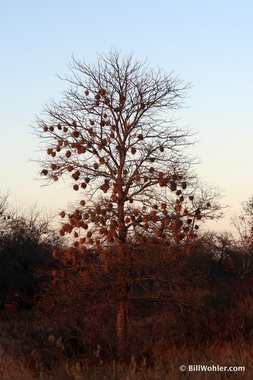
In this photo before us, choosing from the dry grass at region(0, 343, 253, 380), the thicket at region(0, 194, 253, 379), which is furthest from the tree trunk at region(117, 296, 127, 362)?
the dry grass at region(0, 343, 253, 380)

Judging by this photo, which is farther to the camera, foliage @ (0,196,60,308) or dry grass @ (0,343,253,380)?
foliage @ (0,196,60,308)

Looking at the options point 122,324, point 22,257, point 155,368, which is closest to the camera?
point 155,368

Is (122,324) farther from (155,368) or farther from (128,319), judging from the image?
(155,368)

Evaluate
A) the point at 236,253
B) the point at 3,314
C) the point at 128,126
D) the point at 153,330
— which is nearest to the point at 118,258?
the point at 153,330

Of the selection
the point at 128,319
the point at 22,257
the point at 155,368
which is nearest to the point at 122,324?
the point at 128,319

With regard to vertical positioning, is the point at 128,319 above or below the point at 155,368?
above

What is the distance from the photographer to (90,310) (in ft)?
44.1

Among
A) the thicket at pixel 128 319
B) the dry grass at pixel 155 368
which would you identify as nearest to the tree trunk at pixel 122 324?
the thicket at pixel 128 319

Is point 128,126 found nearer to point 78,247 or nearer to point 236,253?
point 78,247

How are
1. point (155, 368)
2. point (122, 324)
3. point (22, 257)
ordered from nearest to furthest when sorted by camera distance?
1. point (155, 368)
2. point (122, 324)
3. point (22, 257)

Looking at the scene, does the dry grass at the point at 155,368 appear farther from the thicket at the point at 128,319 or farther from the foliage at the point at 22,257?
the foliage at the point at 22,257

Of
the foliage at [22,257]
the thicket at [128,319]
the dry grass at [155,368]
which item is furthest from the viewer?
the foliage at [22,257]

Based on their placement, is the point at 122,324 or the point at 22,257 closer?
the point at 122,324

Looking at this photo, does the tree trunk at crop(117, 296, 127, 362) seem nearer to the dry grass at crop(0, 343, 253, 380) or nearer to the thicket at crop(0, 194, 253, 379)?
the thicket at crop(0, 194, 253, 379)
